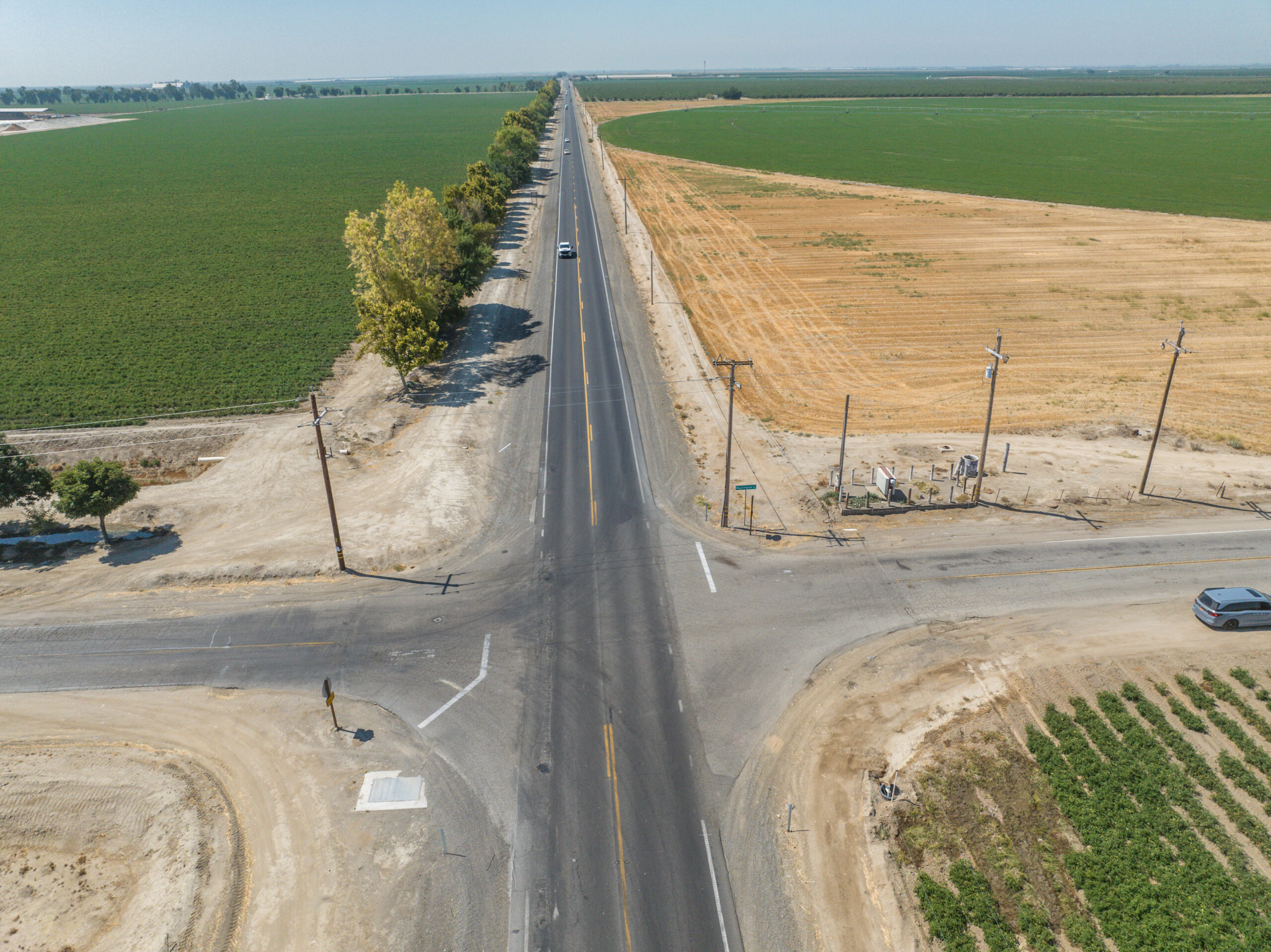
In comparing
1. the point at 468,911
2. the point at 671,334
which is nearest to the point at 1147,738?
the point at 468,911

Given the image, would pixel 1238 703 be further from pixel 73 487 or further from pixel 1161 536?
pixel 73 487

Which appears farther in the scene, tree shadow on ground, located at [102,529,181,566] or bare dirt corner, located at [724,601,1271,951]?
tree shadow on ground, located at [102,529,181,566]

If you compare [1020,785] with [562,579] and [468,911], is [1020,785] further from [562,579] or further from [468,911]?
[562,579]

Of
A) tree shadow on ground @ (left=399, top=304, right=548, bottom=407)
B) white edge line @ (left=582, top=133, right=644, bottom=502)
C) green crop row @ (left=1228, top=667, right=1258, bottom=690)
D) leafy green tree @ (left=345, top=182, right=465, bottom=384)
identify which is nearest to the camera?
green crop row @ (left=1228, top=667, right=1258, bottom=690)

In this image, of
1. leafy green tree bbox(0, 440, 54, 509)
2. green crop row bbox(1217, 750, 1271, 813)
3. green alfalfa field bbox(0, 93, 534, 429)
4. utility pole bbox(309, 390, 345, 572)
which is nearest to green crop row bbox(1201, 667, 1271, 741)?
green crop row bbox(1217, 750, 1271, 813)

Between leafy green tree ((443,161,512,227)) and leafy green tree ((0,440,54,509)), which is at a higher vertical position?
leafy green tree ((443,161,512,227))

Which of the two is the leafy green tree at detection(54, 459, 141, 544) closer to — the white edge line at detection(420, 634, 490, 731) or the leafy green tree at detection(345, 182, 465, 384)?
the leafy green tree at detection(345, 182, 465, 384)

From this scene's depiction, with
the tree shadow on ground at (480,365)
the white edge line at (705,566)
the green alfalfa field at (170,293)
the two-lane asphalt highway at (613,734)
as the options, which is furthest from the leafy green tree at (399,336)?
the white edge line at (705,566)
